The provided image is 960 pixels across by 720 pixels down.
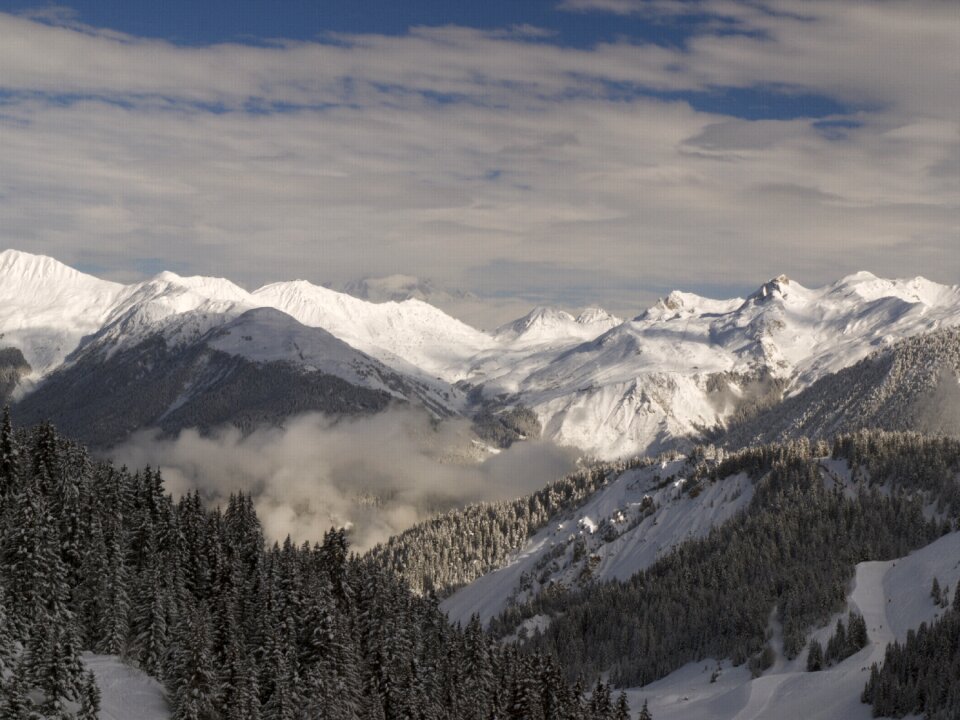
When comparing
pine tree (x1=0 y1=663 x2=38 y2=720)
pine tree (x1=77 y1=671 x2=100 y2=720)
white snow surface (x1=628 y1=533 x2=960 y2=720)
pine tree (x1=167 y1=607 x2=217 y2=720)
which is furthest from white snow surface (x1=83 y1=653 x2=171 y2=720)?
white snow surface (x1=628 y1=533 x2=960 y2=720)

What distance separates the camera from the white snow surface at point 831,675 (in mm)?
134000

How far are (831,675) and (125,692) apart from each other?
10629 cm

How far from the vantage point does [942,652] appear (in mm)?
125125

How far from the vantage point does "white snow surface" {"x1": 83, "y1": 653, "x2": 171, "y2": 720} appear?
250ft

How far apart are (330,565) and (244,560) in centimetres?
1144

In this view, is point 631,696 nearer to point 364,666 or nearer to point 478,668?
point 478,668

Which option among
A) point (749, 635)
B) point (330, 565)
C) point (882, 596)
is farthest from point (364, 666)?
point (882, 596)

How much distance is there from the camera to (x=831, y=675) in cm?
14012

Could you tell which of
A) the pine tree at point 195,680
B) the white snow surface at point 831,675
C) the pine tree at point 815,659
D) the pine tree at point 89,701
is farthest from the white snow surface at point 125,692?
the pine tree at point 815,659

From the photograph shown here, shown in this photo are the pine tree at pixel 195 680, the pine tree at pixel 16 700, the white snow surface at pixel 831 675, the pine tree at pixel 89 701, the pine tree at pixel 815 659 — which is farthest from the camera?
the pine tree at pixel 815 659

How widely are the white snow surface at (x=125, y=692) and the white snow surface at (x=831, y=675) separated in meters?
91.0

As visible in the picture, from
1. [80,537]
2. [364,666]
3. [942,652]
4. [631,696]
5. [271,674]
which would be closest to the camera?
[271,674]

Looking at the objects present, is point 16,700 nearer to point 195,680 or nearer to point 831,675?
point 195,680

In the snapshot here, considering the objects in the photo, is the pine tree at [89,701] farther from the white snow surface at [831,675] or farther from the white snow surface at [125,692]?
the white snow surface at [831,675]
